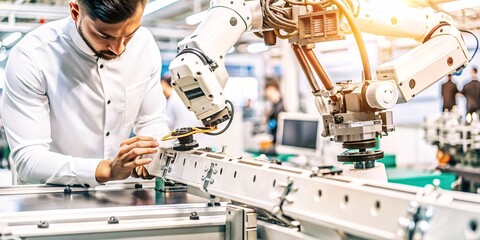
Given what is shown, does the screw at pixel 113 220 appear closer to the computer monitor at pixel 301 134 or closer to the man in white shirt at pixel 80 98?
the man in white shirt at pixel 80 98

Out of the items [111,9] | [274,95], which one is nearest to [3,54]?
[274,95]

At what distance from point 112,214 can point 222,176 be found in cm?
30

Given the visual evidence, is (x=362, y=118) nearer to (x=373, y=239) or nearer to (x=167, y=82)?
(x=373, y=239)

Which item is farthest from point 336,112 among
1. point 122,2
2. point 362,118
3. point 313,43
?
point 122,2

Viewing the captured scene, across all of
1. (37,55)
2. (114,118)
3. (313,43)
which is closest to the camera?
(313,43)

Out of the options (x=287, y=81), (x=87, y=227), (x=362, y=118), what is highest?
(x=287, y=81)

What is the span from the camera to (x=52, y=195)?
1.97m

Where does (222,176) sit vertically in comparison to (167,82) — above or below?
below

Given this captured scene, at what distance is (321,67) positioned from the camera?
2.01 metres

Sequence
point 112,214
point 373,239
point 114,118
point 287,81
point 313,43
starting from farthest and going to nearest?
point 287,81 → point 114,118 → point 313,43 → point 112,214 → point 373,239

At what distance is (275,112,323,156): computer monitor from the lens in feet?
22.1

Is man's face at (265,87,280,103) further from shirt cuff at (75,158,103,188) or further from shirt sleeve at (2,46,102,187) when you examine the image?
shirt cuff at (75,158,103,188)

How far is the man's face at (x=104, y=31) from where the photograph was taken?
1.80 meters

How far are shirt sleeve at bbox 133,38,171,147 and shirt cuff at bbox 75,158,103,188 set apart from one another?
482 millimetres
